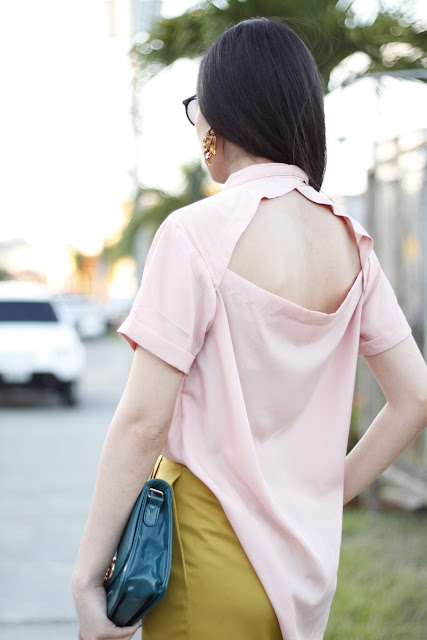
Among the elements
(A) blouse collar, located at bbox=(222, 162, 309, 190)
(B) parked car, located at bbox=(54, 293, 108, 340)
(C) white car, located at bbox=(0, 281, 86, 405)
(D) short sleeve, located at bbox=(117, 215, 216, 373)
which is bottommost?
(B) parked car, located at bbox=(54, 293, 108, 340)

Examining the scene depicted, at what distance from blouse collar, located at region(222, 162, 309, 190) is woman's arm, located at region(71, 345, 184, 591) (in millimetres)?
363

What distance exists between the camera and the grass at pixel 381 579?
12.3 ft

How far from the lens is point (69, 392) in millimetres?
12492

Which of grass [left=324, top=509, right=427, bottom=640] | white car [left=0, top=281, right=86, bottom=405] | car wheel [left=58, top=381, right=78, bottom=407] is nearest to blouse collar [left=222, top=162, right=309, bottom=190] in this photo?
grass [left=324, top=509, right=427, bottom=640]

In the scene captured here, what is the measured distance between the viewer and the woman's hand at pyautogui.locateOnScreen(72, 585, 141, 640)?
1.39 meters

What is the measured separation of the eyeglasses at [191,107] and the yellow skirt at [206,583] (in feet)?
2.22

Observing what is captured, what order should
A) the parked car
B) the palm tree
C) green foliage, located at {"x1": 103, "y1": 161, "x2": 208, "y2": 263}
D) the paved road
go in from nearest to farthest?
the paved road → the palm tree → green foliage, located at {"x1": 103, "y1": 161, "x2": 208, "y2": 263} → the parked car

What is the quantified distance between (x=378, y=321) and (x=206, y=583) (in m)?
0.60

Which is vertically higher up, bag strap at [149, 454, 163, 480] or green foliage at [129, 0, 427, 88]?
bag strap at [149, 454, 163, 480]

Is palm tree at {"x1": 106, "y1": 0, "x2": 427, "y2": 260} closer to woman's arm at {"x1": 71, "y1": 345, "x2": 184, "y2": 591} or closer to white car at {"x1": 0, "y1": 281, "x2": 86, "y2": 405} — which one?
woman's arm at {"x1": 71, "y1": 345, "x2": 184, "y2": 591}

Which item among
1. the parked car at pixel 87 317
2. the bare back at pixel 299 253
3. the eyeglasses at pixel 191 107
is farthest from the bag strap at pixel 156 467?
the parked car at pixel 87 317

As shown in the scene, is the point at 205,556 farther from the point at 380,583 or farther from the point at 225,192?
the point at 380,583

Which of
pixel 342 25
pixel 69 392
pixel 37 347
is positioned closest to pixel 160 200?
pixel 69 392

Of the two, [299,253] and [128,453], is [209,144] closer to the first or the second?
[299,253]
